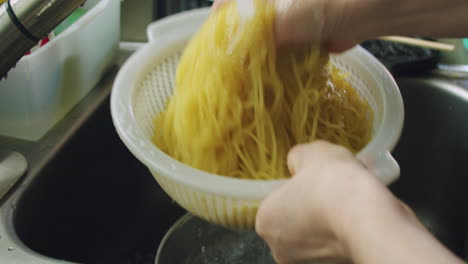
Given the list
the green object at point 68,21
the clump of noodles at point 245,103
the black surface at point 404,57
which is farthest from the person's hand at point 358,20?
the green object at point 68,21

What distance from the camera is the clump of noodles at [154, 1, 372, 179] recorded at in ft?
2.09

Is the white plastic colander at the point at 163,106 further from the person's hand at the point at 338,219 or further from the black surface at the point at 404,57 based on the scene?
the black surface at the point at 404,57

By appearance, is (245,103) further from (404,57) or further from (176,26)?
(404,57)

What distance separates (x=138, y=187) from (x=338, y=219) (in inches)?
25.7

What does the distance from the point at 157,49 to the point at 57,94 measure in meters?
0.21

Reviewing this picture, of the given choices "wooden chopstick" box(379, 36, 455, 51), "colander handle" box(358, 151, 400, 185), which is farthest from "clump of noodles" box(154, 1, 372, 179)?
"wooden chopstick" box(379, 36, 455, 51)

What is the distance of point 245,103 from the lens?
2.16 ft

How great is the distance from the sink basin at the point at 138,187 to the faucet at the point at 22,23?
0.18 m

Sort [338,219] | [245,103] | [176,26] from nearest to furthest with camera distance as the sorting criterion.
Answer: [338,219]
[245,103]
[176,26]

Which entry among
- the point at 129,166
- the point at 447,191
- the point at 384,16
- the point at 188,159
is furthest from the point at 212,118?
the point at 447,191

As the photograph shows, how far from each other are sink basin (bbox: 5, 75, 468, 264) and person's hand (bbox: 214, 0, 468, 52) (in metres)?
0.36

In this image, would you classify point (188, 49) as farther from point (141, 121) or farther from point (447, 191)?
point (447, 191)

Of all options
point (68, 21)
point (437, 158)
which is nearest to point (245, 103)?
point (68, 21)

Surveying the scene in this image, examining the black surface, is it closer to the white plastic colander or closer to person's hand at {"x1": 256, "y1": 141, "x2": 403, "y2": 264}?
the white plastic colander
